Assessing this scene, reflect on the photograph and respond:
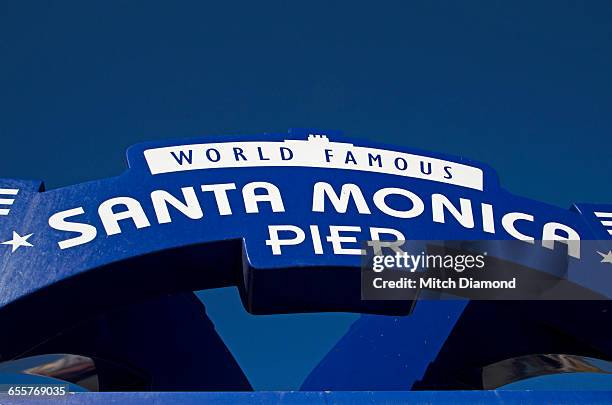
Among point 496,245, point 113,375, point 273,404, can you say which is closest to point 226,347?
point 113,375

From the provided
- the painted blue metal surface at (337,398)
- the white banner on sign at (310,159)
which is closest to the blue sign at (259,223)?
the white banner on sign at (310,159)

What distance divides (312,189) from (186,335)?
2.87 metres

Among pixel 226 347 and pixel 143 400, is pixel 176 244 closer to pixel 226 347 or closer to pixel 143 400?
pixel 143 400

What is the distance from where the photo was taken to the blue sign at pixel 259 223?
6.71 meters

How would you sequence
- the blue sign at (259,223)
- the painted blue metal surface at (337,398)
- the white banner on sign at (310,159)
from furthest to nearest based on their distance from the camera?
the white banner on sign at (310,159) → the blue sign at (259,223) → the painted blue metal surface at (337,398)

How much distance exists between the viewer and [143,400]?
5.54m

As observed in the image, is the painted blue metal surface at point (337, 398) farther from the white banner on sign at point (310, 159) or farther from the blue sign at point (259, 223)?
the white banner on sign at point (310, 159)

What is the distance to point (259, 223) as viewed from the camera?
A: 6945 mm

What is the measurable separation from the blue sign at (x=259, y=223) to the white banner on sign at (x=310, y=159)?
1 cm

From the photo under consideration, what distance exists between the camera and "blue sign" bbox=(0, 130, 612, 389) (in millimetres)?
6711

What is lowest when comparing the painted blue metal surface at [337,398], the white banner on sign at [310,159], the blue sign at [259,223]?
the painted blue metal surface at [337,398]

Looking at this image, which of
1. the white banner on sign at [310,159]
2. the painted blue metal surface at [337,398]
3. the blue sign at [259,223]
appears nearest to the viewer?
the painted blue metal surface at [337,398]

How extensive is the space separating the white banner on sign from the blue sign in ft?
0.04

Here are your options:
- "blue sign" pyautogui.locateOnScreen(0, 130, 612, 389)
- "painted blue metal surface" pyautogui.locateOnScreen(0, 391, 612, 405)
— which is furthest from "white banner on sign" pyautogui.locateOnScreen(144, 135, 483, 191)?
"painted blue metal surface" pyautogui.locateOnScreen(0, 391, 612, 405)
